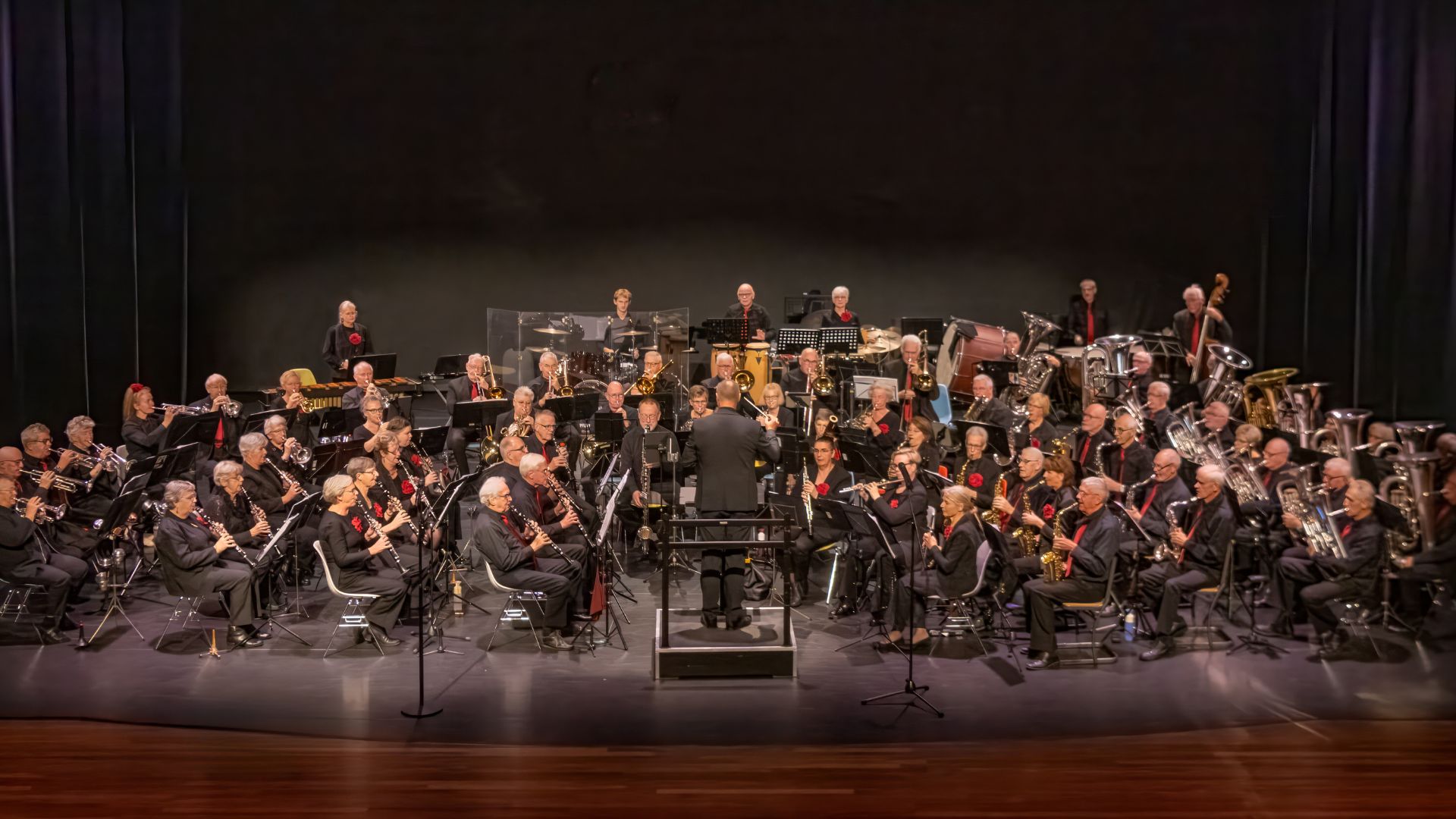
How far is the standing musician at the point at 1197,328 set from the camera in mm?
14656

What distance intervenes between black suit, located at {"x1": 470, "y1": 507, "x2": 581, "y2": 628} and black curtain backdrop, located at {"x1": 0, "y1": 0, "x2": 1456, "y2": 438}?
27.9 feet

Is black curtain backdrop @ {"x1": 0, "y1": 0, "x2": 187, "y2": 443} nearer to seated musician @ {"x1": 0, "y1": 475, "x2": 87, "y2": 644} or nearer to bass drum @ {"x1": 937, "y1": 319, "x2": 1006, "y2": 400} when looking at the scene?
seated musician @ {"x1": 0, "y1": 475, "x2": 87, "y2": 644}

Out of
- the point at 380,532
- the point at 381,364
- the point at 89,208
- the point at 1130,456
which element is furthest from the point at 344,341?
the point at 1130,456

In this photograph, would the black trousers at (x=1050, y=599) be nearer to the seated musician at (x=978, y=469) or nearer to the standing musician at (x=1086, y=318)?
the seated musician at (x=978, y=469)

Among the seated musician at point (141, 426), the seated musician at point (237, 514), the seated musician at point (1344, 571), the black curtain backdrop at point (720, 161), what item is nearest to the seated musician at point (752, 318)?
the black curtain backdrop at point (720, 161)

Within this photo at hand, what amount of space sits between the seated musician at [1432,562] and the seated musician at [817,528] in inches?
160

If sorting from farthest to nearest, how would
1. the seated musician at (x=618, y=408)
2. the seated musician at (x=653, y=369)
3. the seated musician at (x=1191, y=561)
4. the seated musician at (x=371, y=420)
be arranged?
the seated musician at (x=653, y=369) < the seated musician at (x=618, y=408) < the seated musician at (x=371, y=420) < the seated musician at (x=1191, y=561)

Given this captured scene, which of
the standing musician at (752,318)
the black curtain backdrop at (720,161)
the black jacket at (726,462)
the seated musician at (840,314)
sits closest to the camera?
the black jacket at (726,462)

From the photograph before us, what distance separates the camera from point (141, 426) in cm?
1130

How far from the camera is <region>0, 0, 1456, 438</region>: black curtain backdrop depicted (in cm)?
1661

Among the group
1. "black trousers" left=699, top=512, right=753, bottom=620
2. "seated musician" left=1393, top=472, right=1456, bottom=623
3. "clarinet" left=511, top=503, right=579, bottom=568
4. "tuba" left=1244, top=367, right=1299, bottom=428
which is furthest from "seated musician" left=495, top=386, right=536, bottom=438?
"tuba" left=1244, top=367, right=1299, bottom=428

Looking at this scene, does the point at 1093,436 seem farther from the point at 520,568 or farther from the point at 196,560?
the point at 196,560

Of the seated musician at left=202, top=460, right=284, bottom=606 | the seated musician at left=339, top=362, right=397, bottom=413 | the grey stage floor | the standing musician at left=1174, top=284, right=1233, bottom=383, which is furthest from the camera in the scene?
the standing musician at left=1174, top=284, right=1233, bottom=383

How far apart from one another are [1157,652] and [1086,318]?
26.5 feet
